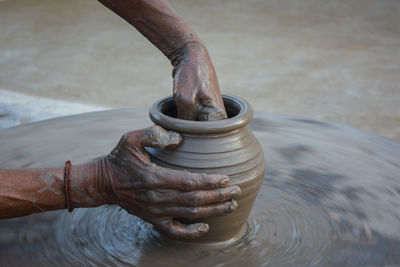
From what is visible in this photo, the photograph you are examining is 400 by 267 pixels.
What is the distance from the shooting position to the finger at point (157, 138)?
113cm

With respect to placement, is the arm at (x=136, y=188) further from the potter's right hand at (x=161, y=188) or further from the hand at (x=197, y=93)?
the hand at (x=197, y=93)

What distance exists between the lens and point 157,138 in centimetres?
114

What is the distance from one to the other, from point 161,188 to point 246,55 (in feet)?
12.2

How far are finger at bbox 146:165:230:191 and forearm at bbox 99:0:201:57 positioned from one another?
510 millimetres

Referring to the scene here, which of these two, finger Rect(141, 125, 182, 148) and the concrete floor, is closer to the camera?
finger Rect(141, 125, 182, 148)

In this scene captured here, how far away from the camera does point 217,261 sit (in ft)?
3.83

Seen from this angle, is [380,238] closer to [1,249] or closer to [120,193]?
[120,193]

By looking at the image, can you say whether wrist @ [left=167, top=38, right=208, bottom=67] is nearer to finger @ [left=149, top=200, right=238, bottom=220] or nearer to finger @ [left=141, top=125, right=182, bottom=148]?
finger @ [left=141, top=125, right=182, bottom=148]

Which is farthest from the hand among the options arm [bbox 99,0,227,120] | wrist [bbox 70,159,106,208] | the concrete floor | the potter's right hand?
the concrete floor

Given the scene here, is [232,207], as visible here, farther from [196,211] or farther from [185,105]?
[185,105]

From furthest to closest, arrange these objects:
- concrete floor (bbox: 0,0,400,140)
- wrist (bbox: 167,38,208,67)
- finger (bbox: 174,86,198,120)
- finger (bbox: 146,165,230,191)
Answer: concrete floor (bbox: 0,0,400,140) < wrist (bbox: 167,38,208,67) < finger (bbox: 174,86,198,120) < finger (bbox: 146,165,230,191)

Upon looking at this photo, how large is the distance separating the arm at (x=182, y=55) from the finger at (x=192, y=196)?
Result: 0.70 ft

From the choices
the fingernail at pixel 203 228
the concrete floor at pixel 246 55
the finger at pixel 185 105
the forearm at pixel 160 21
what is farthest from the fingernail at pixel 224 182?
the concrete floor at pixel 246 55

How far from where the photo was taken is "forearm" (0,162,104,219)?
119cm
